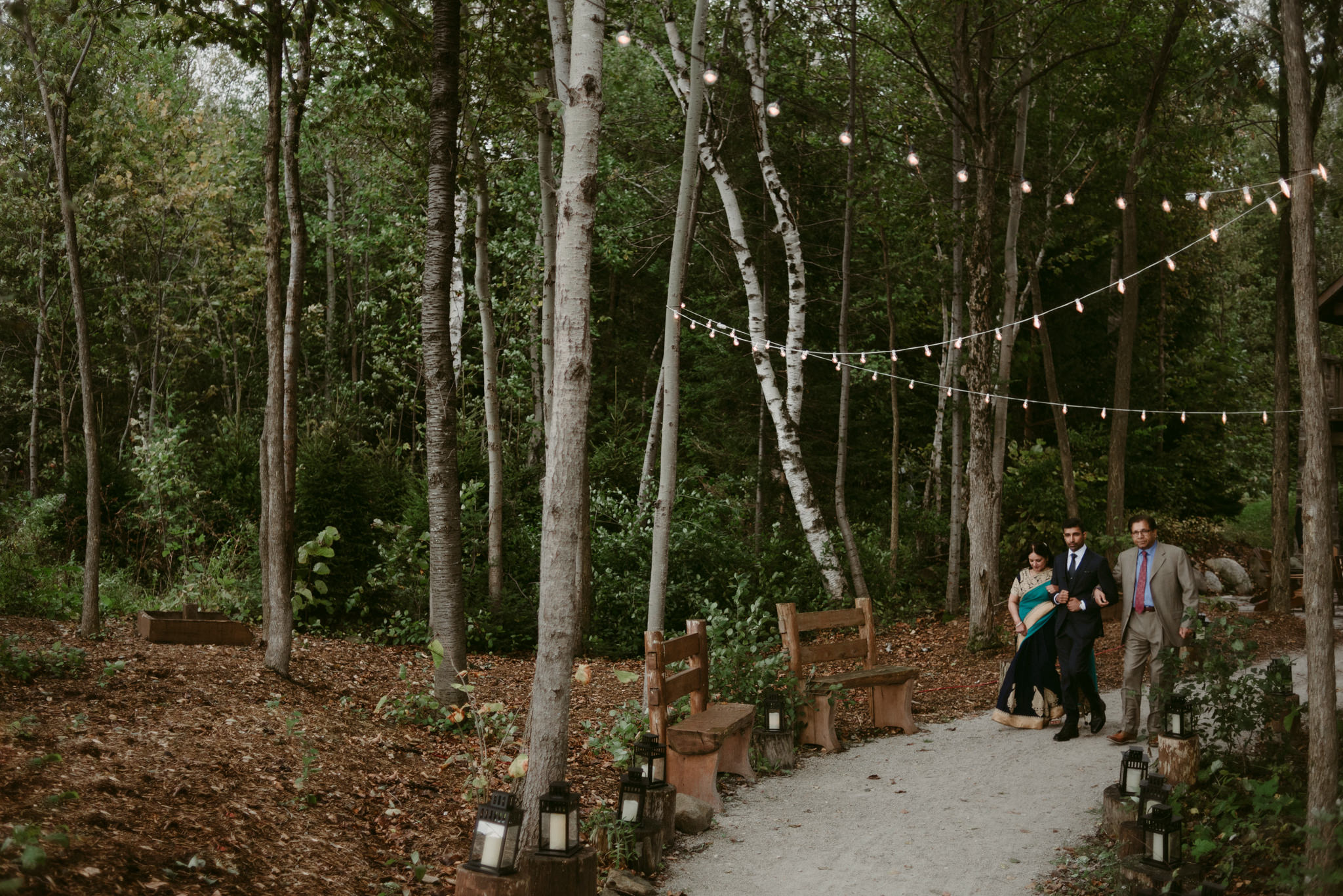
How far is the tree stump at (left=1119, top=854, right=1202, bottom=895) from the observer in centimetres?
435

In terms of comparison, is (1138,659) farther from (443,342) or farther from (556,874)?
(443,342)

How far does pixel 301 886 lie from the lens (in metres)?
4.14

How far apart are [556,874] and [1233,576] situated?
20132mm

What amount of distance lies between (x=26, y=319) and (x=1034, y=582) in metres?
20.2

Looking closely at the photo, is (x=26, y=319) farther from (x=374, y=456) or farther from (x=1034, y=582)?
(x=1034, y=582)

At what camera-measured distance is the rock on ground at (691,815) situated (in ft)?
19.0

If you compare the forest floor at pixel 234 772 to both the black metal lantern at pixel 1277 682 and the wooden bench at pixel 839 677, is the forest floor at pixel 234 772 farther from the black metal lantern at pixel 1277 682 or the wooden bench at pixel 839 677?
the black metal lantern at pixel 1277 682

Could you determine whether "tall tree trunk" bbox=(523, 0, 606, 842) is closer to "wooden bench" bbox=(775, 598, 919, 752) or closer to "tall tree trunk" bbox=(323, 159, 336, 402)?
"wooden bench" bbox=(775, 598, 919, 752)

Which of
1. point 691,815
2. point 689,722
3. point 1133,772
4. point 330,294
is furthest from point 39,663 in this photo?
point 330,294

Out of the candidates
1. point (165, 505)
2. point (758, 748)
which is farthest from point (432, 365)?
point (165, 505)

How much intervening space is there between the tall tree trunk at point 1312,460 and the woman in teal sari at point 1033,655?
3.34m

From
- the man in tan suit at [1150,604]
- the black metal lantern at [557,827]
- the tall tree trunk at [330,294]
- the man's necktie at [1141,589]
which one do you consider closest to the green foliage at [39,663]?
the black metal lantern at [557,827]

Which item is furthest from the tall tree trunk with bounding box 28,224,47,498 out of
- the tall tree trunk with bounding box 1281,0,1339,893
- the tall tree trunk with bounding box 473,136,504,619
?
the tall tree trunk with bounding box 1281,0,1339,893

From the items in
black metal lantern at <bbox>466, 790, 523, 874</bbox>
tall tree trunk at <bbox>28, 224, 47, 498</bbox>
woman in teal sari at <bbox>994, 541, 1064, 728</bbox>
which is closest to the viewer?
black metal lantern at <bbox>466, 790, 523, 874</bbox>
